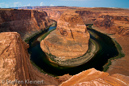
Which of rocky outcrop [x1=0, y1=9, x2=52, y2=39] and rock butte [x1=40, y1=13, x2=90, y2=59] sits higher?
rocky outcrop [x1=0, y1=9, x2=52, y2=39]

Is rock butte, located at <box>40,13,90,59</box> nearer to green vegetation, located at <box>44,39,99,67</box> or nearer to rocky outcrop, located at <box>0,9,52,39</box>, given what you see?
green vegetation, located at <box>44,39,99,67</box>

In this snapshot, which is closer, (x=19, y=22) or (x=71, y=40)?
(x=71, y=40)

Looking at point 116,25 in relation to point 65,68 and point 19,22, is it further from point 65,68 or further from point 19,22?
point 19,22

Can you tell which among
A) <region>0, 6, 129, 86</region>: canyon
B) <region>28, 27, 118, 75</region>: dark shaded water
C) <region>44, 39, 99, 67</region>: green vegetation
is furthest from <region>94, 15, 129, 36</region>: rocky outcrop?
<region>44, 39, 99, 67</region>: green vegetation

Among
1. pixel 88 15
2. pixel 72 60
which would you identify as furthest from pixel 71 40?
pixel 88 15

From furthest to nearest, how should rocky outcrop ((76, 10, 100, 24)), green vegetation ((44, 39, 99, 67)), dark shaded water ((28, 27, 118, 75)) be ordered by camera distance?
1. rocky outcrop ((76, 10, 100, 24))
2. green vegetation ((44, 39, 99, 67))
3. dark shaded water ((28, 27, 118, 75))

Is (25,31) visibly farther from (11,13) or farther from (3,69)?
(3,69)

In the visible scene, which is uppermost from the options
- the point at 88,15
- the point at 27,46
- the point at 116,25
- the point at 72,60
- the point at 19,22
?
the point at 88,15

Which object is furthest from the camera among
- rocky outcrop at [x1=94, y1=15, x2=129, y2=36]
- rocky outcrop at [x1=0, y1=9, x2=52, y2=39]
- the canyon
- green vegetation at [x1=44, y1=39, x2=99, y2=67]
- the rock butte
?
rocky outcrop at [x1=94, y1=15, x2=129, y2=36]

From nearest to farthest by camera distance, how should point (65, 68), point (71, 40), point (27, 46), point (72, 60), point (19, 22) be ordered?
point (27, 46), point (65, 68), point (72, 60), point (71, 40), point (19, 22)

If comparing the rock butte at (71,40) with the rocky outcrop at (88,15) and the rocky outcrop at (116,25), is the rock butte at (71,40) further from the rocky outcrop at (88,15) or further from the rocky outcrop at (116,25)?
the rocky outcrop at (88,15)
